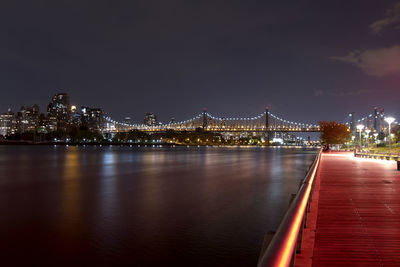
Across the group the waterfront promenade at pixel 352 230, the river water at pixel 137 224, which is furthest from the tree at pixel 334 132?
the waterfront promenade at pixel 352 230

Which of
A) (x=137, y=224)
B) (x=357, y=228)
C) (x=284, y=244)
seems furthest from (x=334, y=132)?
(x=284, y=244)

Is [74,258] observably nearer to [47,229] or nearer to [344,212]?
[47,229]

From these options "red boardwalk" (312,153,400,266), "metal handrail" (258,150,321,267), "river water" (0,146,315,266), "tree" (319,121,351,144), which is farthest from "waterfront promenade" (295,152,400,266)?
"tree" (319,121,351,144)

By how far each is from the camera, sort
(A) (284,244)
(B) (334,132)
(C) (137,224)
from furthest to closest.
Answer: (B) (334,132) < (C) (137,224) < (A) (284,244)

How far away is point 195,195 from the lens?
63.2 feet

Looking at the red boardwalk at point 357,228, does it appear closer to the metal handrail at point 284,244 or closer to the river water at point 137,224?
the river water at point 137,224

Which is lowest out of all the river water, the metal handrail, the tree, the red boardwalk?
the river water

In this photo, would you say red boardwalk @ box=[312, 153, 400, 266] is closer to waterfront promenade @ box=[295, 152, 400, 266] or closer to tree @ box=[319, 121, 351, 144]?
waterfront promenade @ box=[295, 152, 400, 266]

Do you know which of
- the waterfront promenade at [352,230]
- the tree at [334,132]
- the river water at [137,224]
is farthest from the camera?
the tree at [334,132]

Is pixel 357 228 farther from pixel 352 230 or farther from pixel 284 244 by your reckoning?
pixel 284 244

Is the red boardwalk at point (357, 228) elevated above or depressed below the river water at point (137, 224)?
above

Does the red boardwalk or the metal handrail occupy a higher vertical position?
the metal handrail

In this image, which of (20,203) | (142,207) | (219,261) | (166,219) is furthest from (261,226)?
(20,203)

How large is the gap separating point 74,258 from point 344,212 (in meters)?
5.83
